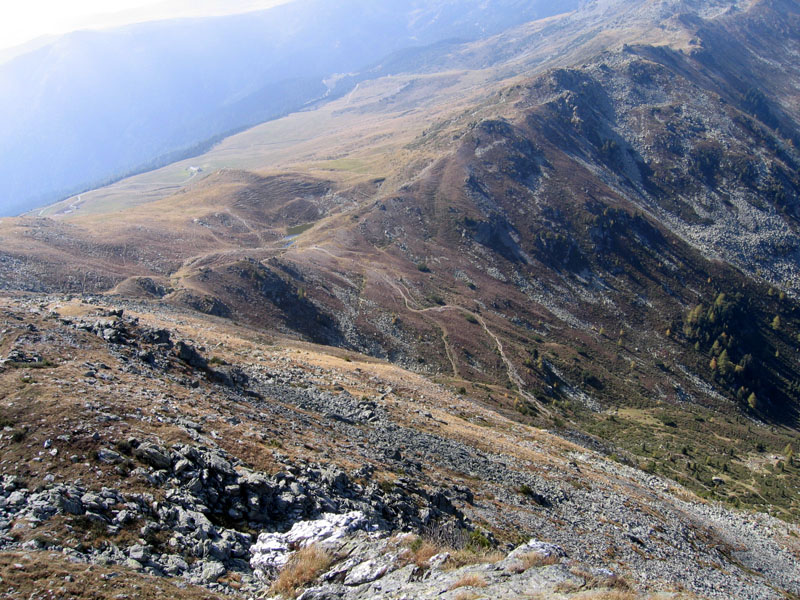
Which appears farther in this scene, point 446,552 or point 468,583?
point 446,552

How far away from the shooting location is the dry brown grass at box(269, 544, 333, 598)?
47.3 ft

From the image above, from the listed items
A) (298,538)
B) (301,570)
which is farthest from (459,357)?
(301,570)

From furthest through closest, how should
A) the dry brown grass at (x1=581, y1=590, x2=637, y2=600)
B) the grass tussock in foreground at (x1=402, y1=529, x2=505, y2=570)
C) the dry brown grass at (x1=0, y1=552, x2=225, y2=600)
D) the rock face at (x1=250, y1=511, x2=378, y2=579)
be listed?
1. the rock face at (x1=250, y1=511, x2=378, y2=579)
2. the grass tussock in foreground at (x1=402, y1=529, x2=505, y2=570)
3. the dry brown grass at (x1=581, y1=590, x2=637, y2=600)
4. the dry brown grass at (x1=0, y1=552, x2=225, y2=600)

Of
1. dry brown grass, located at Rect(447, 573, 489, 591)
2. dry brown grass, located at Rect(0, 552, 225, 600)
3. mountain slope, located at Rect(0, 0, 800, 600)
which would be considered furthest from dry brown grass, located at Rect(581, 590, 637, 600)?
dry brown grass, located at Rect(0, 552, 225, 600)

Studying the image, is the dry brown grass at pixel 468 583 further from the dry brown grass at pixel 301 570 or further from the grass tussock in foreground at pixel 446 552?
the dry brown grass at pixel 301 570

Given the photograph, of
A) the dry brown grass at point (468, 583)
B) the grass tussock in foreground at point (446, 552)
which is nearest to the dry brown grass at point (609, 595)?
the dry brown grass at point (468, 583)

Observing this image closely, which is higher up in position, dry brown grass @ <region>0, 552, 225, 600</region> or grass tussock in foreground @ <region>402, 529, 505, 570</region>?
dry brown grass @ <region>0, 552, 225, 600</region>

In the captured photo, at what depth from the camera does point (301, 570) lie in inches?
595

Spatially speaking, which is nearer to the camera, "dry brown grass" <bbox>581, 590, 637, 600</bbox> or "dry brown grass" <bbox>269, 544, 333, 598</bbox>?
"dry brown grass" <bbox>581, 590, 637, 600</bbox>

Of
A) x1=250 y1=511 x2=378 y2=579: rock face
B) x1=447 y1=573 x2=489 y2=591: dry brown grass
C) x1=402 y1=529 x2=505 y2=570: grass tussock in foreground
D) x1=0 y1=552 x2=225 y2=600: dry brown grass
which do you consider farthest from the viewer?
x1=250 y1=511 x2=378 y2=579: rock face

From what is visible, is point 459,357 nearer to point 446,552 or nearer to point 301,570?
point 446,552

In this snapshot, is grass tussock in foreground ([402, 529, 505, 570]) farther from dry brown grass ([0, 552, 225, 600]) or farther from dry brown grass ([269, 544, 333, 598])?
dry brown grass ([0, 552, 225, 600])

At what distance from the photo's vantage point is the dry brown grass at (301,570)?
14422 mm

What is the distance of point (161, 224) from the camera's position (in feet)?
393
